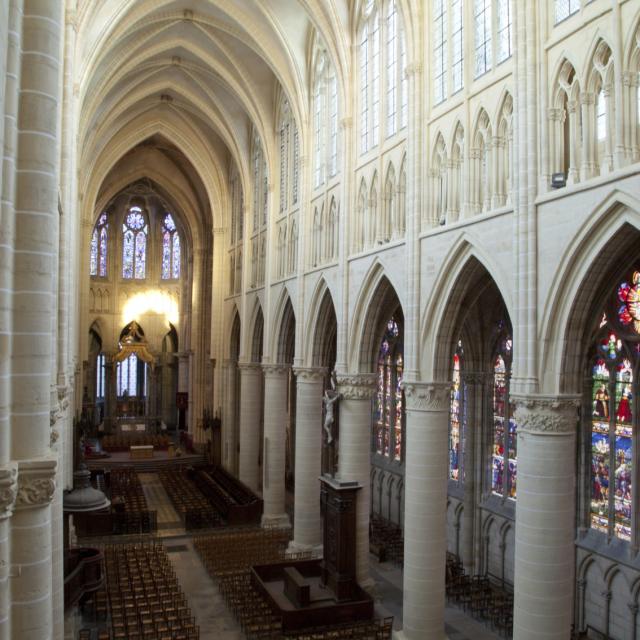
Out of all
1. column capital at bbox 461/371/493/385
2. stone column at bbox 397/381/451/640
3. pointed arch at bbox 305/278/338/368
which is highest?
pointed arch at bbox 305/278/338/368

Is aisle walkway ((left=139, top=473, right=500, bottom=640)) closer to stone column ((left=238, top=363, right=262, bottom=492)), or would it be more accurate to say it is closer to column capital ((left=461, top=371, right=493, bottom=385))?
stone column ((left=238, top=363, right=262, bottom=492))

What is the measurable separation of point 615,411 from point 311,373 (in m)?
11.3

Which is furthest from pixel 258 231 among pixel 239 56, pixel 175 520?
pixel 175 520

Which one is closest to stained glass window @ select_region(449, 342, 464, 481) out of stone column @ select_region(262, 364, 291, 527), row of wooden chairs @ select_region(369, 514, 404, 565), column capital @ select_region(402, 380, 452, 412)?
row of wooden chairs @ select_region(369, 514, 404, 565)

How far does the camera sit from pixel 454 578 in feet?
70.9

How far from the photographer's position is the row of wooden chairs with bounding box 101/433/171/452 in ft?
156

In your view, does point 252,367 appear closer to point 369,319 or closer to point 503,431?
point 369,319

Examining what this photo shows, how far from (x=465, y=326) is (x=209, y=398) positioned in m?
26.9

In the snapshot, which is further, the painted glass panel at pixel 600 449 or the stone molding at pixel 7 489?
the painted glass panel at pixel 600 449

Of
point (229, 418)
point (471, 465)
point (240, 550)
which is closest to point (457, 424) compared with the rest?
point (471, 465)

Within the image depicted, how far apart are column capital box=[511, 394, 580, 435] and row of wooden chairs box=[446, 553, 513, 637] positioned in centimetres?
749

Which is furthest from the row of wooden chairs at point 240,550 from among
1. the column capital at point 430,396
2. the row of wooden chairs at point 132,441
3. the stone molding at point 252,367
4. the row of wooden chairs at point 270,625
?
the row of wooden chairs at point 132,441

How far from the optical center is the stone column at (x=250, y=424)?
34500 millimetres

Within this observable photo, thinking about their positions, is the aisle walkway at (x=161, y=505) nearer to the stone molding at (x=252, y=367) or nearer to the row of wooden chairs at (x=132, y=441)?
the row of wooden chairs at (x=132, y=441)
